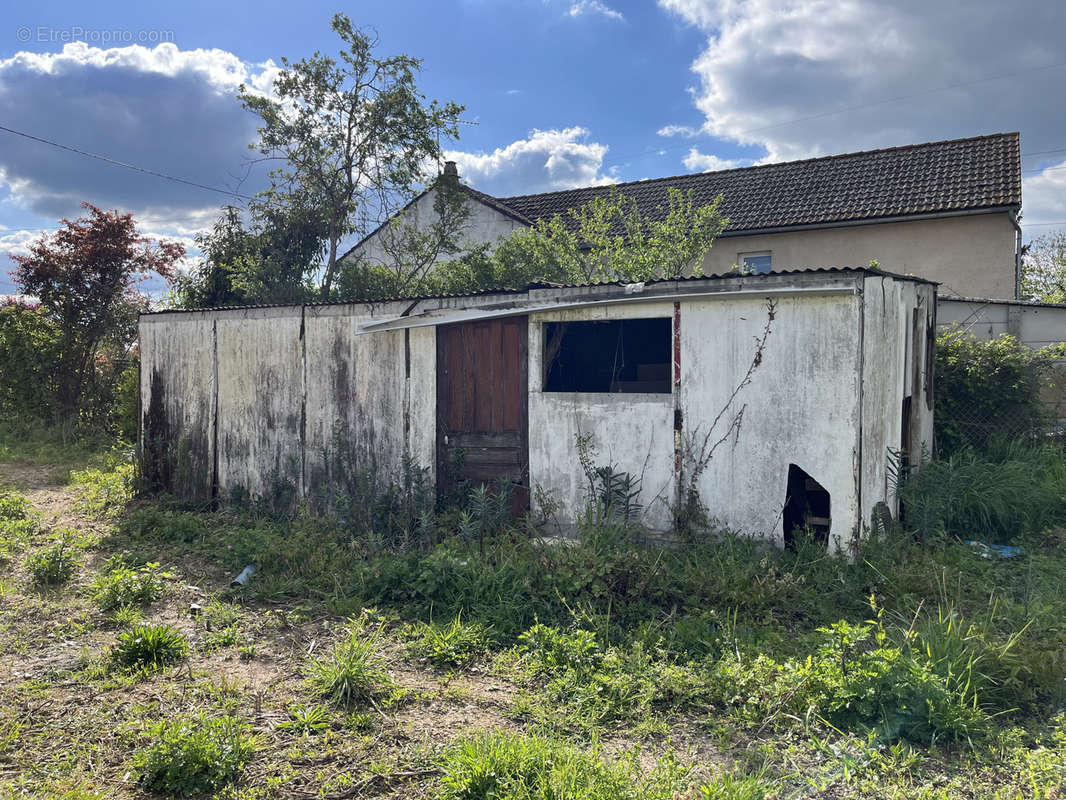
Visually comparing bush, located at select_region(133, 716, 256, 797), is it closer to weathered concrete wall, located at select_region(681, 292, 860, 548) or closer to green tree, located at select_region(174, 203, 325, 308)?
weathered concrete wall, located at select_region(681, 292, 860, 548)

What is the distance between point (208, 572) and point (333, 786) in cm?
400

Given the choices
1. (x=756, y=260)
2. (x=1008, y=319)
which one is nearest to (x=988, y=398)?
(x=1008, y=319)

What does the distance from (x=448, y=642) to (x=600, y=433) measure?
2.81m

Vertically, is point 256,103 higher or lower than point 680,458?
higher

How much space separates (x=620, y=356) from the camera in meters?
10.1

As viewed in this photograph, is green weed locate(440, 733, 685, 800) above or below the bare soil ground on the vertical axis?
above

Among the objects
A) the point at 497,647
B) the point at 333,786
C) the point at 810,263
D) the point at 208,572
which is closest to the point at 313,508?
the point at 208,572

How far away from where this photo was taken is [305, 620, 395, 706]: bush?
404 cm

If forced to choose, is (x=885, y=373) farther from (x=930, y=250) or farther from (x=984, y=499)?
(x=930, y=250)

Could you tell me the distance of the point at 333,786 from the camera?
324 centimetres

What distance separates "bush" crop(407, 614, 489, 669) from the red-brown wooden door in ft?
7.77

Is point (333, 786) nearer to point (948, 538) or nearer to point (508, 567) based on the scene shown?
point (508, 567)

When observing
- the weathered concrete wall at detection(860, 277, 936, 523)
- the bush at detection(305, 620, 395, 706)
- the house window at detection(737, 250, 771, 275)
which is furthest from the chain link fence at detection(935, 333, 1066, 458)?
the bush at detection(305, 620, 395, 706)

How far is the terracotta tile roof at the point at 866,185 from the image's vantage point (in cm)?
1414
